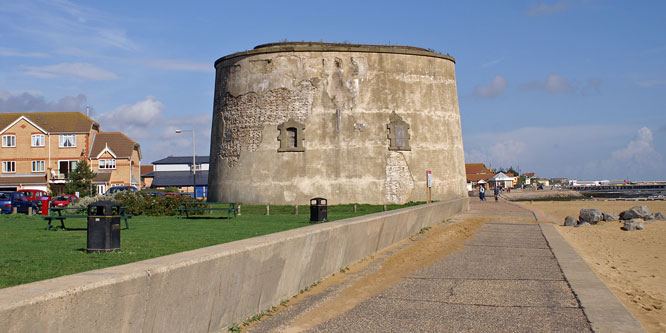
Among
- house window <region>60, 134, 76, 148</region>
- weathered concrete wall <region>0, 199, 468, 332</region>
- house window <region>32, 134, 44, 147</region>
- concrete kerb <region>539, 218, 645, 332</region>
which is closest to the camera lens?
weathered concrete wall <region>0, 199, 468, 332</region>

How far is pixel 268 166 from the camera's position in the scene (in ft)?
108

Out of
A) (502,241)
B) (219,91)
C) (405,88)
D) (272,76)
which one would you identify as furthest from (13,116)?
(502,241)

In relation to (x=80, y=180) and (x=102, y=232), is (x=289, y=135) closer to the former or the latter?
(x=102, y=232)

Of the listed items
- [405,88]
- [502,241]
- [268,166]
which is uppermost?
[405,88]

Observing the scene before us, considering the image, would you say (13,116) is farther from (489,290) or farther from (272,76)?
(489,290)

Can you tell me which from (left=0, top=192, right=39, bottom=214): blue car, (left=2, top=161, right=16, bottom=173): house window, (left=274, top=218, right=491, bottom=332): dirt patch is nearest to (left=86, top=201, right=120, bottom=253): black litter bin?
(left=274, top=218, right=491, bottom=332): dirt patch

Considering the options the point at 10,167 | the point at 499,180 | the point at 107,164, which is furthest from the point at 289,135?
the point at 499,180

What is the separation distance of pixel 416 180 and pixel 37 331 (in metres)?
30.2

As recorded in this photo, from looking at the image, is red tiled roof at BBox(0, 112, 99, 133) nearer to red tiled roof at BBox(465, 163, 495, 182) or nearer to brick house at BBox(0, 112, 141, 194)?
brick house at BBox(0, 112, 141, 194)

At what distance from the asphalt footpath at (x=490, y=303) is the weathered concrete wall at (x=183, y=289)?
612 millimetres

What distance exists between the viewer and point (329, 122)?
107ft

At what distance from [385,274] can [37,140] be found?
2453 inches

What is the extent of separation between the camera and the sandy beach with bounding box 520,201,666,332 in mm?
9438

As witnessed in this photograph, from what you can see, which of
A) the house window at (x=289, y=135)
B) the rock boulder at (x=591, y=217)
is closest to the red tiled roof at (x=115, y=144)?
the house window at (x=289, y=135)
